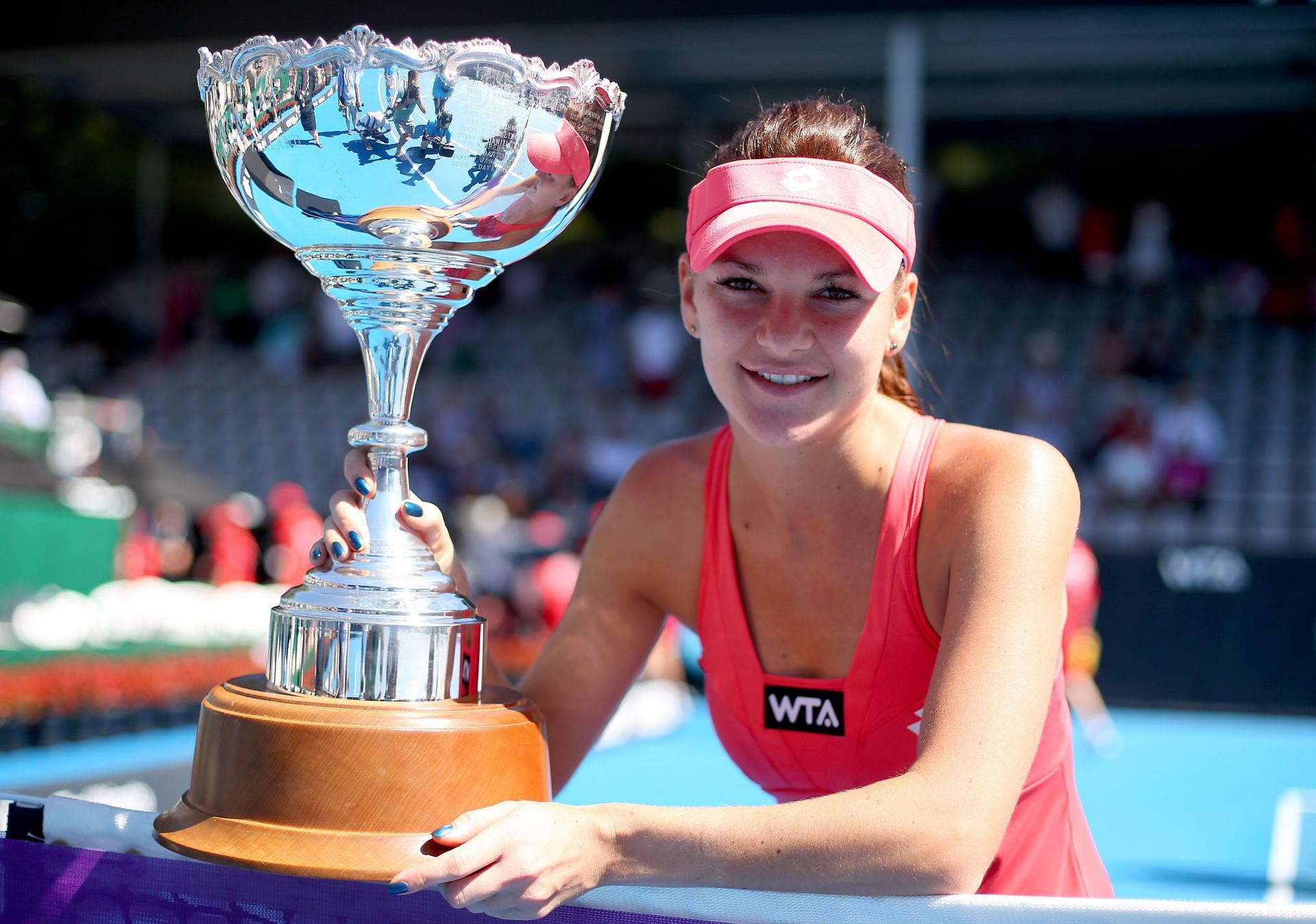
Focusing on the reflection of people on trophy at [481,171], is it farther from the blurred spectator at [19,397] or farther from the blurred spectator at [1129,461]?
the blurred spectator at [1129,461]

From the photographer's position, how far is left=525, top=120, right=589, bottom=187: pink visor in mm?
1340

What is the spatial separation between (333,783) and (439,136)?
0.59m

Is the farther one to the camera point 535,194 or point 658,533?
point 658,533

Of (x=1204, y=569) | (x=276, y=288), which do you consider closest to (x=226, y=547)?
(x=1204, y=569)

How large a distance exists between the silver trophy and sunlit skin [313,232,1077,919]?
0.09m

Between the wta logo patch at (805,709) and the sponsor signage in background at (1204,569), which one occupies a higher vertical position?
the sponsor signage in background at (1204,569)

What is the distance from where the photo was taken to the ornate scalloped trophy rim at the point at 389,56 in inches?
49.0

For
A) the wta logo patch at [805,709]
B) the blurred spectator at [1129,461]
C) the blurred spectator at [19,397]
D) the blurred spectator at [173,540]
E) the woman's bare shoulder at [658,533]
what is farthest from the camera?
the blurred spectator at [1129,461]

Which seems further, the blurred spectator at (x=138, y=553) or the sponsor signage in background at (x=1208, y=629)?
the sponsor signage in background at (x=1208, y=629)

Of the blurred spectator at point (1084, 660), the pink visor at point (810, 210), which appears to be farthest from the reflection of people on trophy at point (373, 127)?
the blurred spectator at point (1084, 660)

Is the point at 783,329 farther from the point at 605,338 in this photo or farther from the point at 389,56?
the point at 605,338

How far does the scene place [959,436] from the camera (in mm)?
1498

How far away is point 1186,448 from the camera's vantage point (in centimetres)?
1171

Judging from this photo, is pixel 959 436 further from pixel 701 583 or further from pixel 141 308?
pixel 141 308
